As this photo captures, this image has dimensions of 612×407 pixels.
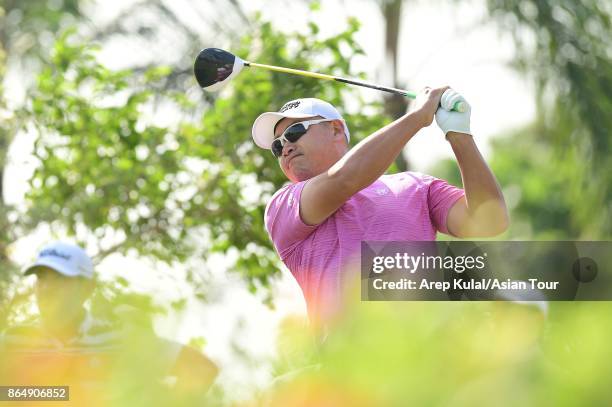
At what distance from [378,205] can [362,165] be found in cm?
22

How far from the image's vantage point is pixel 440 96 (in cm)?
274

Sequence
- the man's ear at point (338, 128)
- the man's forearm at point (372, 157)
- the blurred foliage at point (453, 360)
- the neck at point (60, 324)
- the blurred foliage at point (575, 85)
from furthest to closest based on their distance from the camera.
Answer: the blurred foliage at point (575, 85) → the man's ear at point (338, 128) → the man's forearm at point (372, 157) → the neck at point (60, 324) → the blurred foliage at point (453, 360)

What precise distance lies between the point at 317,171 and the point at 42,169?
3274 millimetres

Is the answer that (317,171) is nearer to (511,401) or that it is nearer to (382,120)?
(511,401)

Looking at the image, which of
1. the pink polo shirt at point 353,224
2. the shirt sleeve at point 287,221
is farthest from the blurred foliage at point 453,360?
the shirt sleeve at point 287,221

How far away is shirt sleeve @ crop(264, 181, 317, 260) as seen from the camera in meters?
Answer: 2.79

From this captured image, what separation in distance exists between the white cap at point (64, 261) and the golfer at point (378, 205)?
3.88 feet

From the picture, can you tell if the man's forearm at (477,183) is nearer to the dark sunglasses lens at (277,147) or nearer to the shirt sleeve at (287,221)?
the shirt sleeve at (287,221)

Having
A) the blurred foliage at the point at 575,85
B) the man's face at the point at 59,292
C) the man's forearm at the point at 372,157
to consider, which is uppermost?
the blurred foliage at the point at 575,85

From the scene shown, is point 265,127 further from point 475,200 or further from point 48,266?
point 48,266

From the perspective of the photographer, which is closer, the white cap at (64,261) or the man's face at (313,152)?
the man's face at (313,152)

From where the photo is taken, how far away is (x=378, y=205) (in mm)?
2787

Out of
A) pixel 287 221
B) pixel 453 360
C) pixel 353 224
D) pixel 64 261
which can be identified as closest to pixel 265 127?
pixel 287 221

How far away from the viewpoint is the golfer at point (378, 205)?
2627mm
